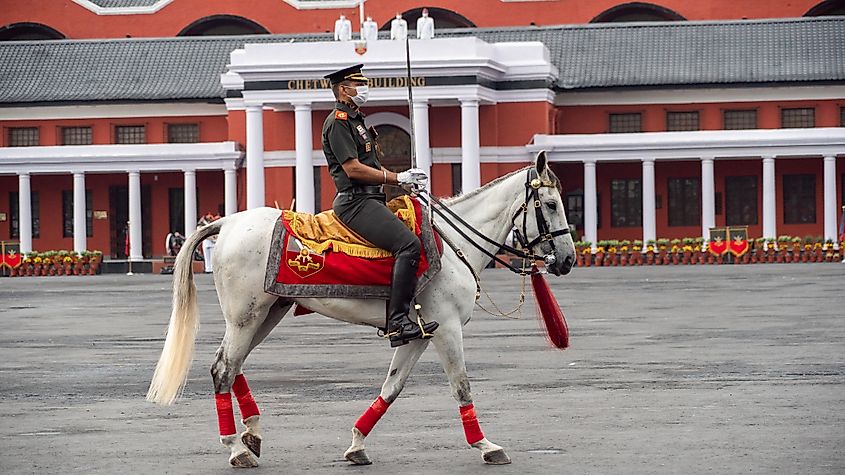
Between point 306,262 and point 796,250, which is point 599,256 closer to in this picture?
point 796,250

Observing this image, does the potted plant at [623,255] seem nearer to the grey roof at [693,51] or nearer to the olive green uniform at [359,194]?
the grey roof at [693,51]

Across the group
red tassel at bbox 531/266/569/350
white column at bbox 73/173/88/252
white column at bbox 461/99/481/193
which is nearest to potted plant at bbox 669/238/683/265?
white column at bbox 461/99/481/193

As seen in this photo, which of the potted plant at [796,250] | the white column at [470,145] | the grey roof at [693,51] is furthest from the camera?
the grey roof at [693,51]

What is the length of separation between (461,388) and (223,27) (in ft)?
214

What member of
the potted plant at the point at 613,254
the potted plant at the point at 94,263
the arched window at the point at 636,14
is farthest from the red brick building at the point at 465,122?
the potted plant at the point at 613,254

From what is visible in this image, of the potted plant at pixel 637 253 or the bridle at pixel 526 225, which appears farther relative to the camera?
the potted plant at pixel 637 253

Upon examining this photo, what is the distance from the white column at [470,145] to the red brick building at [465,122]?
0.08 m

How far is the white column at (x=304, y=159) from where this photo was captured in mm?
58094

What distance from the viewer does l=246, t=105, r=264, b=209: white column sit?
5862 cm

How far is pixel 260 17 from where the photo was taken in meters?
72.1

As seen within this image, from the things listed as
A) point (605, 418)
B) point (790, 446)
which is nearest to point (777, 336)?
point (605, 418)

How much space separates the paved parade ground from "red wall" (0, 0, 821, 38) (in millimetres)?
44540

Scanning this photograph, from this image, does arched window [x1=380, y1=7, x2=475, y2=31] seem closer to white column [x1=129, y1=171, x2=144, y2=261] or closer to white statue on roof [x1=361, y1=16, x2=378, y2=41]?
white statue on roof [x1=361, y1=16, x2=378, y2=41]

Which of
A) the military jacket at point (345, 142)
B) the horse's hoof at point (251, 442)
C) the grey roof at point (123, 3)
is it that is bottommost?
the horse's hoof at point (251, 442)
